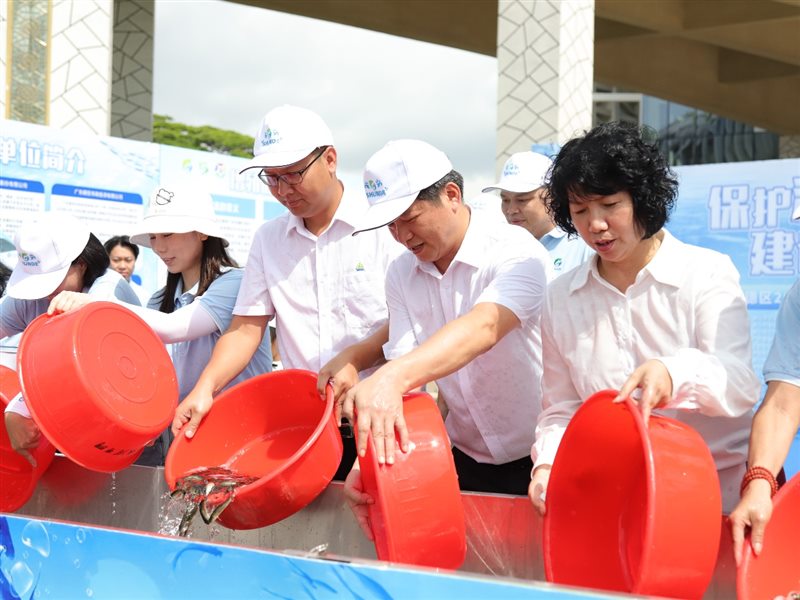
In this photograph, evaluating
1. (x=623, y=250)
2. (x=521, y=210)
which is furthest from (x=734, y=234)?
(x=623, y=250)

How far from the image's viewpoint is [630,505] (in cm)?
240

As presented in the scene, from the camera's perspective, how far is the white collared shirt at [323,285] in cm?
292

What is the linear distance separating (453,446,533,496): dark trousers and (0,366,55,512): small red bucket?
1.20 meters

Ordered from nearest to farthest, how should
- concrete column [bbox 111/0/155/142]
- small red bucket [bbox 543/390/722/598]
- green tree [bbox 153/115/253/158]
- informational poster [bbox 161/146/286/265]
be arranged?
small red bucket [bbox 543/390/722/598] → informational poster [bbox 161/146/286/265] → concrete column [bbox 111/0/155/142] → green tree [bbox 153/115/253/158]

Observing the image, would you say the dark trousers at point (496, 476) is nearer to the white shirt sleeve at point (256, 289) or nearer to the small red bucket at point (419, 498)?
the small red bucket at point (419, 498)

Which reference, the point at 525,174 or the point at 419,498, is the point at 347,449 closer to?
the point at 419,498

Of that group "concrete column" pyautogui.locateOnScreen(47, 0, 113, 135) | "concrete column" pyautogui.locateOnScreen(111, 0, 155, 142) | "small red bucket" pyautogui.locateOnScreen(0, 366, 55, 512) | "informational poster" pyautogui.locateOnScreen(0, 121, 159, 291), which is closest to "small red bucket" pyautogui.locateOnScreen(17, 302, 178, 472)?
"small red bucket" pyautogui.locateOnScreen(0, 366, 55, 512)

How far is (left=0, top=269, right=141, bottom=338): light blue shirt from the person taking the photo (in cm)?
338

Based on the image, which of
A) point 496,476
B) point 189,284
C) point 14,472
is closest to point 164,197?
point 189,284

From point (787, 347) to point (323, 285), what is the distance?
1229 mm

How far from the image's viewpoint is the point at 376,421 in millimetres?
2174

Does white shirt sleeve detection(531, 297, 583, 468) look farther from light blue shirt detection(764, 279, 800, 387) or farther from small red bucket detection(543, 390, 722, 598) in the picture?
light blue shirt detection(764, 279, 800, 387)

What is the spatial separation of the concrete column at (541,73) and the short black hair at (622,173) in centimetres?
570

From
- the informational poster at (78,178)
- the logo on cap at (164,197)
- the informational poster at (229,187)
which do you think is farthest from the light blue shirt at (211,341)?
the informational poster at (229,187)
